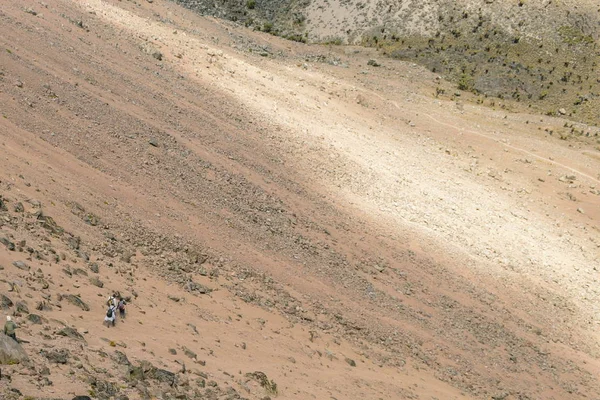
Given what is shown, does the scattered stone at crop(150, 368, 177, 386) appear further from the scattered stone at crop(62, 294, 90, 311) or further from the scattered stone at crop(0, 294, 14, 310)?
the scattered stone at crop(0, 294, 14, 310)

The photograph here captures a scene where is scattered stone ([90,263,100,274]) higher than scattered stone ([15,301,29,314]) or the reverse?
the reverse

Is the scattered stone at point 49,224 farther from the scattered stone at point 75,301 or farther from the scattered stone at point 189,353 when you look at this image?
the scattered stone at point 189,353

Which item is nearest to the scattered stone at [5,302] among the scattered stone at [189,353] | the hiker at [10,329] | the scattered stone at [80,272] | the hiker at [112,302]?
the hiker at [10,329]

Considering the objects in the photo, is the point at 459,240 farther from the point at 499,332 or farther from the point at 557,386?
the point at 557,386

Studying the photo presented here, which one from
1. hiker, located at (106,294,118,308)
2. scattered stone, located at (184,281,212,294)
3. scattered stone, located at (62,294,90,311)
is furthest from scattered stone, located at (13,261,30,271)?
scattered stone, located at (184,281,212,294)

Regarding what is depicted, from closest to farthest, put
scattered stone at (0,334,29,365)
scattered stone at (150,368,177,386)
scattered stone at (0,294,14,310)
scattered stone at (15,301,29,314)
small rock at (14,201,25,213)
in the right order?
scattered stone at (0,334,29,365), scattered stone at (0,294,14,310), scattered stone at (15,301,29,314), scattered stone at (150,368,177,386), small rock at (14,201,25,213)

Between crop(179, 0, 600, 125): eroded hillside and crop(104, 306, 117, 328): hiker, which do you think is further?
crop(179, 0, 600, 125): eroded hillside
